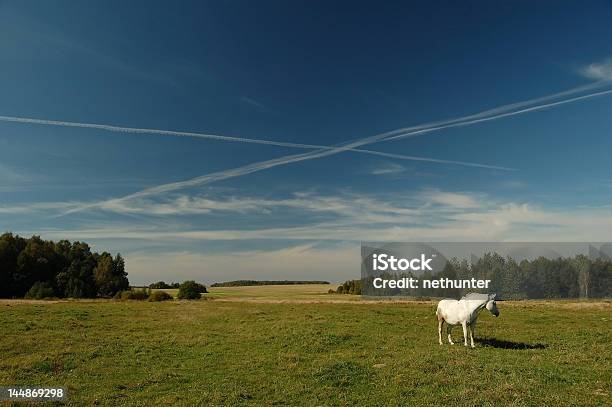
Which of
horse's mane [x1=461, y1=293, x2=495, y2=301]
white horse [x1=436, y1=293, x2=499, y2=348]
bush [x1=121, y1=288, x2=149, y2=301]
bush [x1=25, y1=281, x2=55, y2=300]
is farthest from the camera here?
bush [x1=121, y1=288, x2=149, y2=301]

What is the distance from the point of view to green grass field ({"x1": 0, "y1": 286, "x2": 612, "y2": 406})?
1407 centimetres

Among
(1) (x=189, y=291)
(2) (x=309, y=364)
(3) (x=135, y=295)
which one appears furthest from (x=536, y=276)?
(2) (x=309, y=364)

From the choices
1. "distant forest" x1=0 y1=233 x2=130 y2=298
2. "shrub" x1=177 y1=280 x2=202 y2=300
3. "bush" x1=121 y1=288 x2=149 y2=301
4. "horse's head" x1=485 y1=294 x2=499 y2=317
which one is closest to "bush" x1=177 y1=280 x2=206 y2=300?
"shrub" x1=177 y1=280 x2=202 y2=300

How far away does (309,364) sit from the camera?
19.4 metres

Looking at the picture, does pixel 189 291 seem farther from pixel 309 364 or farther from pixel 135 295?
pixel 309 364

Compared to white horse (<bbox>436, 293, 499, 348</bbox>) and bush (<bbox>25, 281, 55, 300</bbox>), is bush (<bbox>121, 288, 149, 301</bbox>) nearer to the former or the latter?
bush (<bbox>25, 281, 55, 300</bbox>)

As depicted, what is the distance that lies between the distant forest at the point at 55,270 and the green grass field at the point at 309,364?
192 feet

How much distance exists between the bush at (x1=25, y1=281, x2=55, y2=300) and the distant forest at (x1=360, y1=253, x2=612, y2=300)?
70.7 metres

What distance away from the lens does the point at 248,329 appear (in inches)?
1242

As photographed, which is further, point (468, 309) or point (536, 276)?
point (536, 276)

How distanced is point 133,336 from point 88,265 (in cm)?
7011

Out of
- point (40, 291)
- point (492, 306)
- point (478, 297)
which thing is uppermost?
point (478, 297)

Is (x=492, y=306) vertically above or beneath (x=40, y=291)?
above

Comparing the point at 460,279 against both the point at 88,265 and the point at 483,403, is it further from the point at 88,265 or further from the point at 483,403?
the point at 483,403
